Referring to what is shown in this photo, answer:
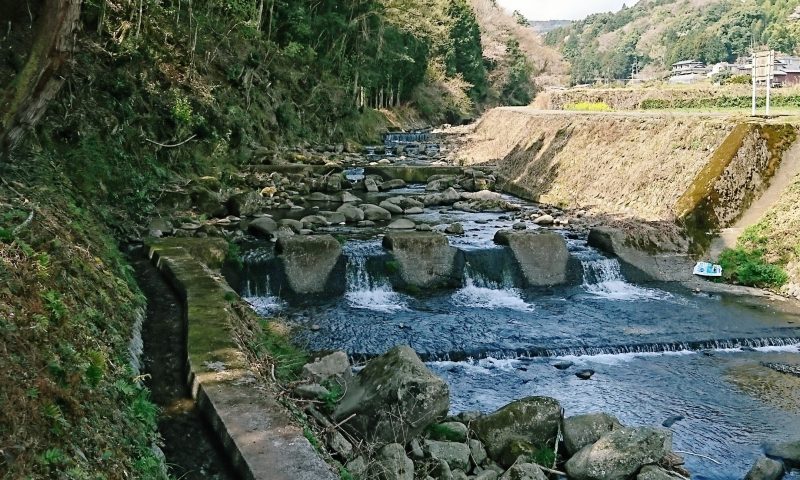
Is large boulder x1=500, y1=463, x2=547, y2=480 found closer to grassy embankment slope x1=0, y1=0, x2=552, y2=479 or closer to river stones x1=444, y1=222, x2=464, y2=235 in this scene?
grassy embankment slope x1=0, y1=0, x2=552, y2=479

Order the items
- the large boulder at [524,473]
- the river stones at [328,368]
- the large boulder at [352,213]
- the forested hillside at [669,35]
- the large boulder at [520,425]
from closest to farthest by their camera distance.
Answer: the large boulder at [524,473], the large boulder at [520,425], the river stones at [328,368], the large boulder at [352,213], the forested hillside at [669,35]

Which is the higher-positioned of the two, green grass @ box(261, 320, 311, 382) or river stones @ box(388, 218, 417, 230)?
river stones @ box(388, 218, 417, 230)

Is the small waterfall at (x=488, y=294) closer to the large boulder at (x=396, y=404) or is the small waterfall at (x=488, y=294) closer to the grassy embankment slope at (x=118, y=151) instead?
the large boulder at (x=396, y=404)

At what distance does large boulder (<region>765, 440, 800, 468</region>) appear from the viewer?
7035 mm

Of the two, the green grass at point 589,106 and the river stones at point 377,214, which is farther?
the green grass at point 589,106

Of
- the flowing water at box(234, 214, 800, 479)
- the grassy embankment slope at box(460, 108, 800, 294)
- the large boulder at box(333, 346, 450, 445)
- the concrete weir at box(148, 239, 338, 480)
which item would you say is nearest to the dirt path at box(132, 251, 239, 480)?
the concrete weir at box(148, 239, 338, 480)

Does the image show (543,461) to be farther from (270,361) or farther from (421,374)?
(270,361)

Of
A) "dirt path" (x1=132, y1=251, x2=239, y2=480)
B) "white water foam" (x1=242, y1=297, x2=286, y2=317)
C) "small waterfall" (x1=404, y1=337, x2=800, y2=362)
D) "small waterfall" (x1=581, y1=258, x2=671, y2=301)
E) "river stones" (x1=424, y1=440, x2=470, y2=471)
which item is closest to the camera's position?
"dirt path" (x1=132, y1=251, x2=239, y2=480)

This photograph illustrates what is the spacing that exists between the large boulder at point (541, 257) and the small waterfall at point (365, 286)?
2.78 meters

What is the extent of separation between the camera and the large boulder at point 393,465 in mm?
5754

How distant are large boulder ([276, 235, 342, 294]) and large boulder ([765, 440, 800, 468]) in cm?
798

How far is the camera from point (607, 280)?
554 inches

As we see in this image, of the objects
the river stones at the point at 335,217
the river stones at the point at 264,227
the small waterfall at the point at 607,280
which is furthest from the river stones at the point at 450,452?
the river stones at the point at 335,217

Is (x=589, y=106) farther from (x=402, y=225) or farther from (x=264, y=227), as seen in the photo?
(x=264, y=227)
